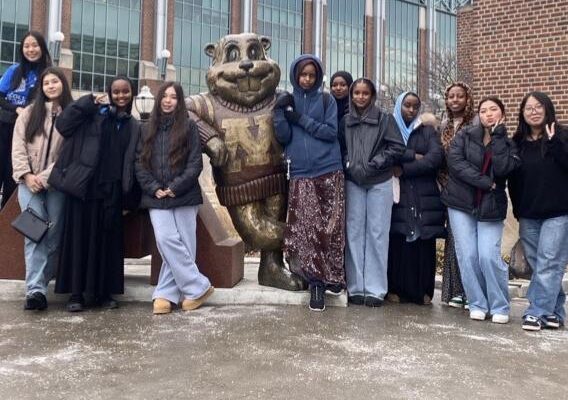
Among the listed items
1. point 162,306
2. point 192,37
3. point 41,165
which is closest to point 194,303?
point 162,306

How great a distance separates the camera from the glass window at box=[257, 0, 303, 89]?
120ft

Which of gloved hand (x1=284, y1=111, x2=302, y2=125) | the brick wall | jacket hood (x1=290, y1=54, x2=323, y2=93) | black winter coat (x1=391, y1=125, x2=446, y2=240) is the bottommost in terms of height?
black winter coat (x1=391, y1=125, x2=446, y2=240)

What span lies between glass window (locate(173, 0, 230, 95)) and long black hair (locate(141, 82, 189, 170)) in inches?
1140

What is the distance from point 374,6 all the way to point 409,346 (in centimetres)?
4178

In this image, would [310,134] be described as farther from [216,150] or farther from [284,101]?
[216,150]

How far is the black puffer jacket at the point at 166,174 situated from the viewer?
4.29 m

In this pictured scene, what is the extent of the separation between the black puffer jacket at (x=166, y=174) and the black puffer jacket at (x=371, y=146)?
4.00ft

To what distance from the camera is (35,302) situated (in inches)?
170

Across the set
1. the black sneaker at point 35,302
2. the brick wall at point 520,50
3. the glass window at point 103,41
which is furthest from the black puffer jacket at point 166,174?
the glass window at point 103,41

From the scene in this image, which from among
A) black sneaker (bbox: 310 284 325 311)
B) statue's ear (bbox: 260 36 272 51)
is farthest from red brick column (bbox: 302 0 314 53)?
black sneaker (bbox: 310 284 325 311)

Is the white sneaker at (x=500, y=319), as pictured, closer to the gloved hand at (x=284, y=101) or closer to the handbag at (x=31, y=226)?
the gloved hand at (x=284, y=101)

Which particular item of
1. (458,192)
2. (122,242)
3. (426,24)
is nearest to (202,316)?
(122,242)

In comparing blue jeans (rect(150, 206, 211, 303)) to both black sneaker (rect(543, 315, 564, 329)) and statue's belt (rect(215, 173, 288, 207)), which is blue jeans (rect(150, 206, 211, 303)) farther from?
black sneaker (rect(543, 315, 564, 329))

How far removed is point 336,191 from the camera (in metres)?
4.59
